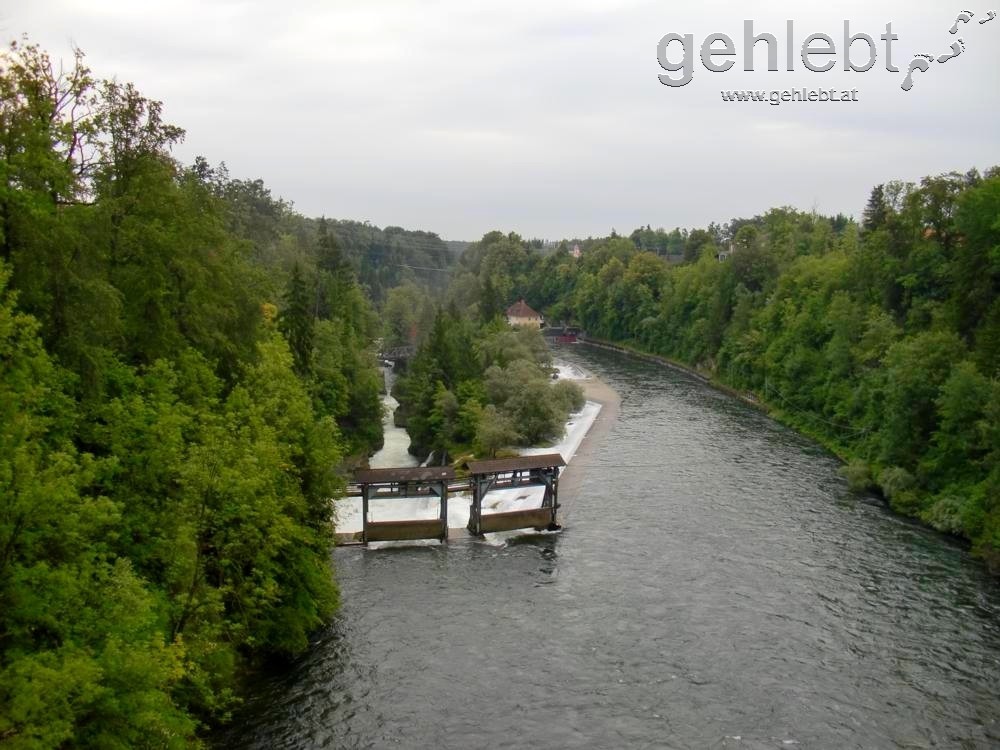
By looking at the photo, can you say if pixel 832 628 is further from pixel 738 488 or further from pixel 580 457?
pixel 580 457

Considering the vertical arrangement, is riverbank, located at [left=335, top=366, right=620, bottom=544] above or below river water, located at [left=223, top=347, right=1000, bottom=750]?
above

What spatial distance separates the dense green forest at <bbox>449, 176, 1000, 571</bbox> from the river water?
3.41 m

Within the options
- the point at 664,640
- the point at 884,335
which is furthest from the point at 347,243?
the point at 664,640

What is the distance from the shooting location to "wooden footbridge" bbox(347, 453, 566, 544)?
36.6 meters

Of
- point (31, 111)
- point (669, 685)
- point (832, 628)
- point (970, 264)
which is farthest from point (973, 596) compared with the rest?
point (31, 111)

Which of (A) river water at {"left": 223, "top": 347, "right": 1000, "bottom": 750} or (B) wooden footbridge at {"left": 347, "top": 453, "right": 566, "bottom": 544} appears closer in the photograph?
(A) river water at {"left": 223, "top": 347, "right": 1000, "bottom": 750}

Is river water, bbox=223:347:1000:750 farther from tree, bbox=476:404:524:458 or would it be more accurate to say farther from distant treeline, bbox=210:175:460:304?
distant treeline, bbox=210:175:460:304

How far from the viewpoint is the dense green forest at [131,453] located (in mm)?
14219

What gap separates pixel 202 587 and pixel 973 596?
26.0m

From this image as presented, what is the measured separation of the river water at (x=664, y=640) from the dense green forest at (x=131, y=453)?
324 centimetres

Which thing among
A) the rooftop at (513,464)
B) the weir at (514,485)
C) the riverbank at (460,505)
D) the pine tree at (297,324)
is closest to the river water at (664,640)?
the weir at (514,485)

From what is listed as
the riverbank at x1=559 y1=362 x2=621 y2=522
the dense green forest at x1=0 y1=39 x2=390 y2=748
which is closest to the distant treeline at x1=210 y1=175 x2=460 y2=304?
the riverbank at x1=559 y1=362 x2=621 y2=522

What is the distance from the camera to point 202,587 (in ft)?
68.0

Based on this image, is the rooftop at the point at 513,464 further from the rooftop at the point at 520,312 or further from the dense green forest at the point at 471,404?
the rooftop at the point at 520,312
